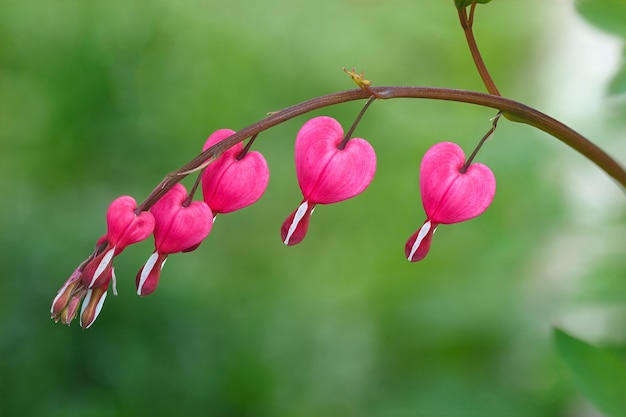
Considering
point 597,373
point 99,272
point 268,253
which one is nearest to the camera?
point 99,272

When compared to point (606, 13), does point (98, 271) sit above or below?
below

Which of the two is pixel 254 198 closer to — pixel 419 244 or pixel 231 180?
pixel 231 180

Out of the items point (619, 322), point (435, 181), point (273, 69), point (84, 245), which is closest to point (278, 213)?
point (273, 69)

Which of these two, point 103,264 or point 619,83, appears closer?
point 103,264

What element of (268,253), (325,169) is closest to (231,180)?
(325,169)

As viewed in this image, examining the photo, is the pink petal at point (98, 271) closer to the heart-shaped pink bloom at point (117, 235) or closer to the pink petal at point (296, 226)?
the heart-shaped pink bloom at point (117, 235)

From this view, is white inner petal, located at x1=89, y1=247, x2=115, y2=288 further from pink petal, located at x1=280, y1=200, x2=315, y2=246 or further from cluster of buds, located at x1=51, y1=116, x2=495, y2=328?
pink petal, located at x1=280, y1=200, x2=315, y2=246

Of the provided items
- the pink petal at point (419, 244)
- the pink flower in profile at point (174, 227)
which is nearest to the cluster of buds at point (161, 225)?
the pink flower in profile at point (174, 227)

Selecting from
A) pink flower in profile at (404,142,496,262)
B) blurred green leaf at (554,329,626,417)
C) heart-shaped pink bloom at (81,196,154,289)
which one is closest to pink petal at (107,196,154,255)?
heart-shaped pink bloom at (81,196,154,289)
